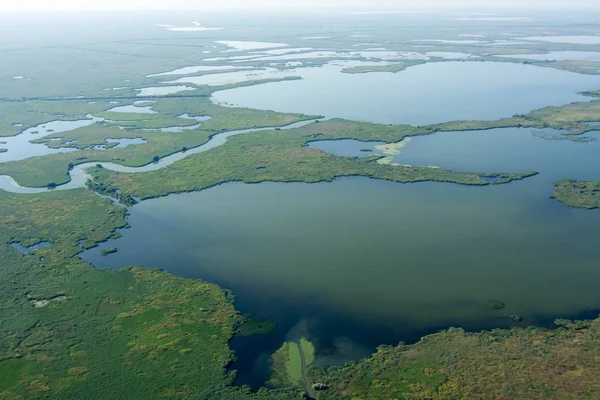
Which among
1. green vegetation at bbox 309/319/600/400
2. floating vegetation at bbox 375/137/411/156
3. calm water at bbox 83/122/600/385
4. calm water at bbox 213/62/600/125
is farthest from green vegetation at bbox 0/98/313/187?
green vegetation at bbox 309/319/600/400

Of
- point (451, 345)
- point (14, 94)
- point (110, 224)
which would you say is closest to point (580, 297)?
point (451, 345)

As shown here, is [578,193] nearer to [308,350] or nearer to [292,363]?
[308,350]

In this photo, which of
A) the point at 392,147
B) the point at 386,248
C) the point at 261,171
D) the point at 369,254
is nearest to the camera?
the point at 369,254

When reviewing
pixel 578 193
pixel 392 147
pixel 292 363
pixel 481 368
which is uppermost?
pixel 578 193

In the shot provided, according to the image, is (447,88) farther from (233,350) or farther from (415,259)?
(233,350)

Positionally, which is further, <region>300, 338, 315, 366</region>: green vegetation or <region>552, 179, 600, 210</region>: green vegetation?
<region>552, 179, 600, 210</region>: green vegetation

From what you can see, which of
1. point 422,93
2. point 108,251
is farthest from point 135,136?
point 422,93

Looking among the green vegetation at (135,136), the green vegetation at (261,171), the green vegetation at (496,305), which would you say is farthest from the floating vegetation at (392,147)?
the green vegetation at (496,305)

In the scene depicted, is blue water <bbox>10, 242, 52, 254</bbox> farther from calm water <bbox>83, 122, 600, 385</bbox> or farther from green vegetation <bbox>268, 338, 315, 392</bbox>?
green vegetation <bbox>268, 338, 315, 392</bbox>
